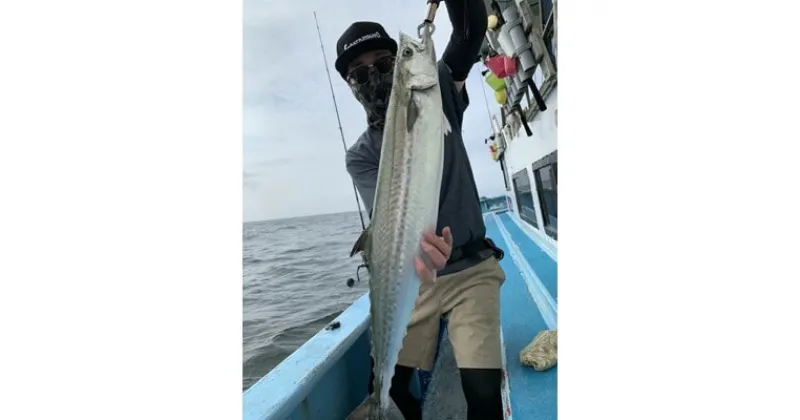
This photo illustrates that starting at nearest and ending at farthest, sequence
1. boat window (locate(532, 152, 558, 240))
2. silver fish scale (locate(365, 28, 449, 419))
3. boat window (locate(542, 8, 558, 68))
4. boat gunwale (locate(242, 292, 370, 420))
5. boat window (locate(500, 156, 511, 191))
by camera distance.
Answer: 1. silver fish scale (locate(365, 28, 449, 419))
2. boat gunwale (locate(242, 292, 370, 420))
3. boat window (locate(542, 8, 558, 68))
4. boat window (locate(532, 152, 558, 240))
5. boat window (locate(500, 156, 511, 191))

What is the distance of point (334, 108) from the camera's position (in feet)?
4.94

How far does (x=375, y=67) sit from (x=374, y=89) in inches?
2.3

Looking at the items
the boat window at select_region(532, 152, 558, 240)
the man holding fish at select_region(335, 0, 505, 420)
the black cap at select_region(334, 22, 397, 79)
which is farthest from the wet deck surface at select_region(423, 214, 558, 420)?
the black cap at select_region(334, 22, 397, 79)

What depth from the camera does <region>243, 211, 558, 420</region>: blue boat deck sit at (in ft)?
4.90

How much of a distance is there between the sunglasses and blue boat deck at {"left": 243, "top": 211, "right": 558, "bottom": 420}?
37.5 inches

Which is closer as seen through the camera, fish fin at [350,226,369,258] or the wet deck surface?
fish fin at [350,226,369,258]

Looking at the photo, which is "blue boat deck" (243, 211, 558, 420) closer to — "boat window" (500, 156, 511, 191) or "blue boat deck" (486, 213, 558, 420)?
"blue boat deck" (486, 213, 558, 420)

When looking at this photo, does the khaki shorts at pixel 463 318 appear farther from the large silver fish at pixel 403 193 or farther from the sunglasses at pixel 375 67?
the sunglasses at pixel 375 67

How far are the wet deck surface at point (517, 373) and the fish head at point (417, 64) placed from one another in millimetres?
993

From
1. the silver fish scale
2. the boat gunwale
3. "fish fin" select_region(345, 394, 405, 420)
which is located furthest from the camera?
the boat gunwale

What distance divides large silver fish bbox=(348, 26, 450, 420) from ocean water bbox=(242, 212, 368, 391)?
145 millimetres

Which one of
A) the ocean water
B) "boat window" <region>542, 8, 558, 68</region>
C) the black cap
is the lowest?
the ocean water

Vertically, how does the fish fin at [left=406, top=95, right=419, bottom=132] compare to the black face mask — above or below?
below
